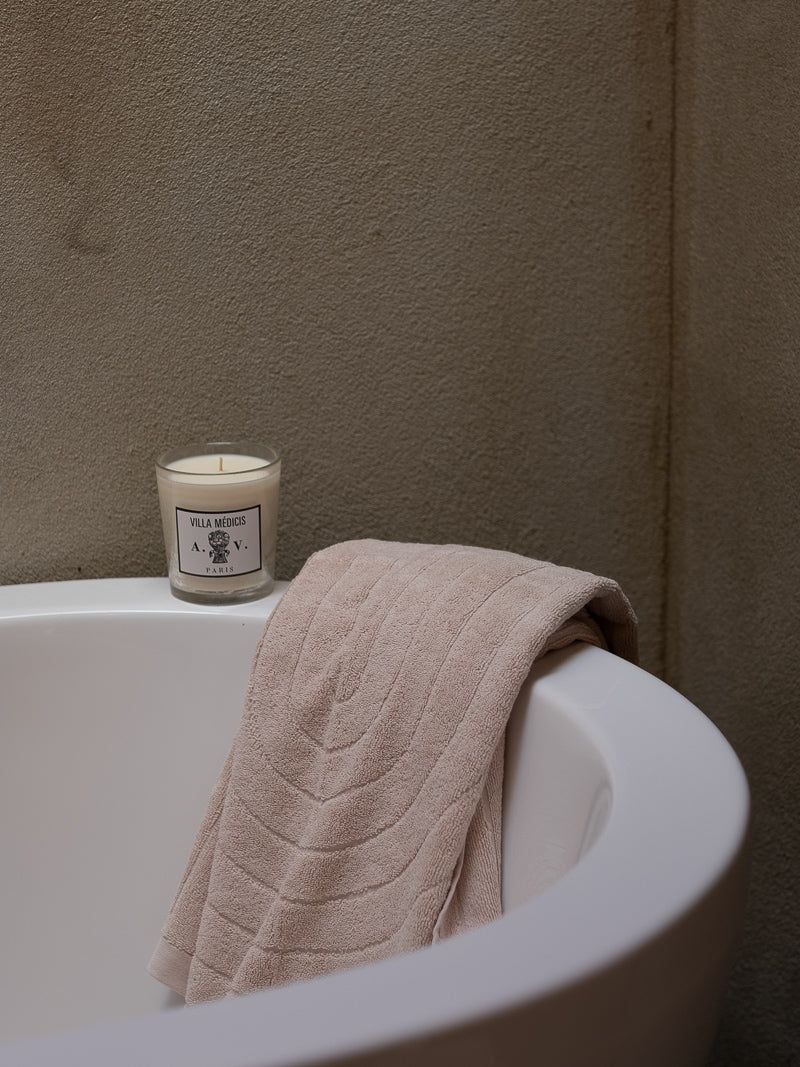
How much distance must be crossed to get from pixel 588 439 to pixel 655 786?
1.95ft

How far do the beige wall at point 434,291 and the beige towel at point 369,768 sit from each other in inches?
10.8

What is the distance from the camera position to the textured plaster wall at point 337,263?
0.98m

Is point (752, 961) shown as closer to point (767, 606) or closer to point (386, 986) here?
point (767, 606)

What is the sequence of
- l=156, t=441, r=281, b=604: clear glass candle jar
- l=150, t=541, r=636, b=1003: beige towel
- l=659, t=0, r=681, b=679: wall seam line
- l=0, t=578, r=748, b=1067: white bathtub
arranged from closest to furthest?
l=0, t=578, r=748, b=1067: white bathtub
l=150, t=541, r=636, b=1003: beige towel
l=156, t=441, r=281, b=604: clear glass candle jar
l=659, t=0, r=681, b=679: wall seam line

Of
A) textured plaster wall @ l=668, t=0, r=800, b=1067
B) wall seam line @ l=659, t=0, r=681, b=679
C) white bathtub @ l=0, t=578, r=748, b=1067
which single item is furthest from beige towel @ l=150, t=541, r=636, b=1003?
wall seam line @ l=659, t=0, r=681, b=679

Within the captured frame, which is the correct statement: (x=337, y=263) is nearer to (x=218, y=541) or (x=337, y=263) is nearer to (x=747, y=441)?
(x=218, y=541)

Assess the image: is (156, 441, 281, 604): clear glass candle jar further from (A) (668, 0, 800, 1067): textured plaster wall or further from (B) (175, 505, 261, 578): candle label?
(A) (668, 0, 800, 1067): textured plaster wall

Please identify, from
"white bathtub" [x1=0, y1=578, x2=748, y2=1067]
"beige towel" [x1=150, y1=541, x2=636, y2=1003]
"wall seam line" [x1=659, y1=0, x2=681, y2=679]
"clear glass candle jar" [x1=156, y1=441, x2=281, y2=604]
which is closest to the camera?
"white bathtub" [x1=0, y1=578, x2=748, y2=1067]

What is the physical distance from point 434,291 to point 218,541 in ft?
1.09

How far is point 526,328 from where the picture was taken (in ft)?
3.56

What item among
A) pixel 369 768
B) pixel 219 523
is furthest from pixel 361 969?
pixel 219 523

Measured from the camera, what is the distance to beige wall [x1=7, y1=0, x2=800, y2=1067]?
0.97m

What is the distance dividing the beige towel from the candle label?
0.11 metres

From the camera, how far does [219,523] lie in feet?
3.04
